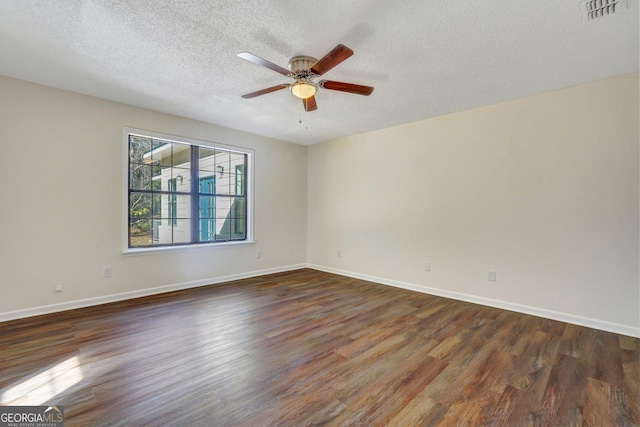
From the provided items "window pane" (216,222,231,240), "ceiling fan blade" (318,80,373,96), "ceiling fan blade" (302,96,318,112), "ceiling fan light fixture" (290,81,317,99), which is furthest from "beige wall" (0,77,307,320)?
"ceiling fan blade" (318,80,373,96)

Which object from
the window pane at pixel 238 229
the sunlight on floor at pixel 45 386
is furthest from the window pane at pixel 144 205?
the sunlight on floor at pixel 45 386

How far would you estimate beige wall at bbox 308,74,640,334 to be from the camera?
2807 millimetres

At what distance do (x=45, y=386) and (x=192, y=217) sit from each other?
287cm

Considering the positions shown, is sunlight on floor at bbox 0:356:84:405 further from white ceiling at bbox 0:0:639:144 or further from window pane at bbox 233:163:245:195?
window pane at bbox 233:163:245:195

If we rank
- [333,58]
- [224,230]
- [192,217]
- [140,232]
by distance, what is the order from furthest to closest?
[224,230] → [192,217] → [140,232] → [333,58]

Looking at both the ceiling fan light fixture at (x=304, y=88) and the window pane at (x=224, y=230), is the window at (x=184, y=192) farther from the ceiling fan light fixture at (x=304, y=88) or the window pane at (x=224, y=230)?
the ceiling fan light fixture at (x=304, y=88)

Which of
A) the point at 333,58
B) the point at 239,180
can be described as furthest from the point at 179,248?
the point at 333,58

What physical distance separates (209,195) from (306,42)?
3.17m

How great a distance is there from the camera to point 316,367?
2129mm

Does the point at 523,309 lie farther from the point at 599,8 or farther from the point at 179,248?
the point at 179,248

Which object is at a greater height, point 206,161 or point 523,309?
point 206,161

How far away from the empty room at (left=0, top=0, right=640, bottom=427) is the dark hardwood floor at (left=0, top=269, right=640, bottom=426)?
2 cm

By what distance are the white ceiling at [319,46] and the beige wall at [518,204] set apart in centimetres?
39

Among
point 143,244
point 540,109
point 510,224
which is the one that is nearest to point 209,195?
point 143,244
